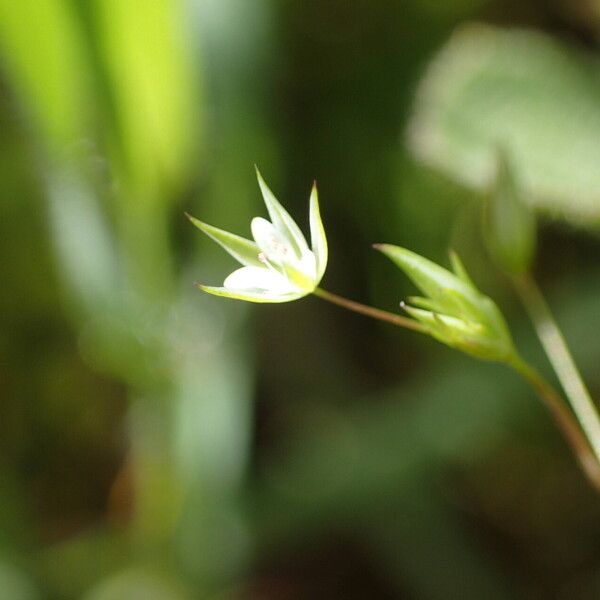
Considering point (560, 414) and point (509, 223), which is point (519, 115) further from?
point (560, 414)

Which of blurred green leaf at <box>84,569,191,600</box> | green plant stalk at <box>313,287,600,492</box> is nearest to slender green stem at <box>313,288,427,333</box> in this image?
green plant stalk at <box>313,287,600,492</box>

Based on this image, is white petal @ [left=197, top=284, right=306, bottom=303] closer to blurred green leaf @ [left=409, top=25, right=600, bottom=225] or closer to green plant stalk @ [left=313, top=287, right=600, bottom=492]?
green plant stalk @ [left=313, top=287, right=600, bottom=492]

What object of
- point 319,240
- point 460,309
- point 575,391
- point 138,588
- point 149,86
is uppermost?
point 149,86

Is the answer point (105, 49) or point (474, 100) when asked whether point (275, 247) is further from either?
point (474, 100)

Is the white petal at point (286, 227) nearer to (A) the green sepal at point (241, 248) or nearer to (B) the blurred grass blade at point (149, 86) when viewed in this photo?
(A) the green sepal at point (241, 248)

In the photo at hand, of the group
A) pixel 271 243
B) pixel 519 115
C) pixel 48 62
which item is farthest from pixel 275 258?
pixel 519 115

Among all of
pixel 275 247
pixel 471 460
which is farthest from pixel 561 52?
pixel 275 247
